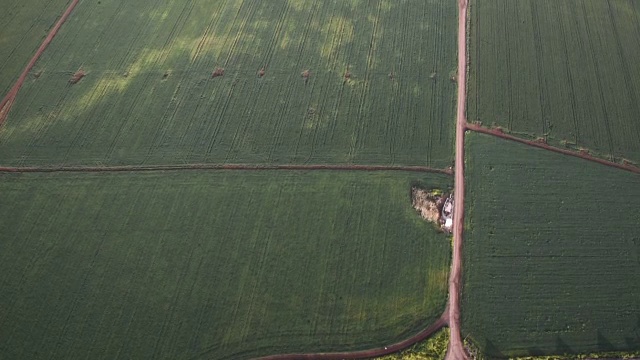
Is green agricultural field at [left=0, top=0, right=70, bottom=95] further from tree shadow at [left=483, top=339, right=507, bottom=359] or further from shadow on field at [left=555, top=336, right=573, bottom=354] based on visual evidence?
shadow on field at [left=555, top=336, right=573, bottom=354]

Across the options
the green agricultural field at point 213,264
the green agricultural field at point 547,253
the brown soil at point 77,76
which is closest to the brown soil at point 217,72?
the green agricultural field at point 213,264

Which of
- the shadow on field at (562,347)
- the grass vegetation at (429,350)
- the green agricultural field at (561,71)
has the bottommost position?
the shadow on field at (562,347)

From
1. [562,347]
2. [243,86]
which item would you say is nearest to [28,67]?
Result: [243,86]

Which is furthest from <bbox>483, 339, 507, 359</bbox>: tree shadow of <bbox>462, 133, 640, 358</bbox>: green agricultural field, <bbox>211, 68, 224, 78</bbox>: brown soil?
<bbox>211, 68, 224, 78</bbox>: brown soil

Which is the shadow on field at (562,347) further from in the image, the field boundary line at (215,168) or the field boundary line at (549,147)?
the field boundary line at (549,147)

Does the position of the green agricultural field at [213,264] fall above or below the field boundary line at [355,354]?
above

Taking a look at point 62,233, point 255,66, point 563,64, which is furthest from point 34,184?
point 563,64
